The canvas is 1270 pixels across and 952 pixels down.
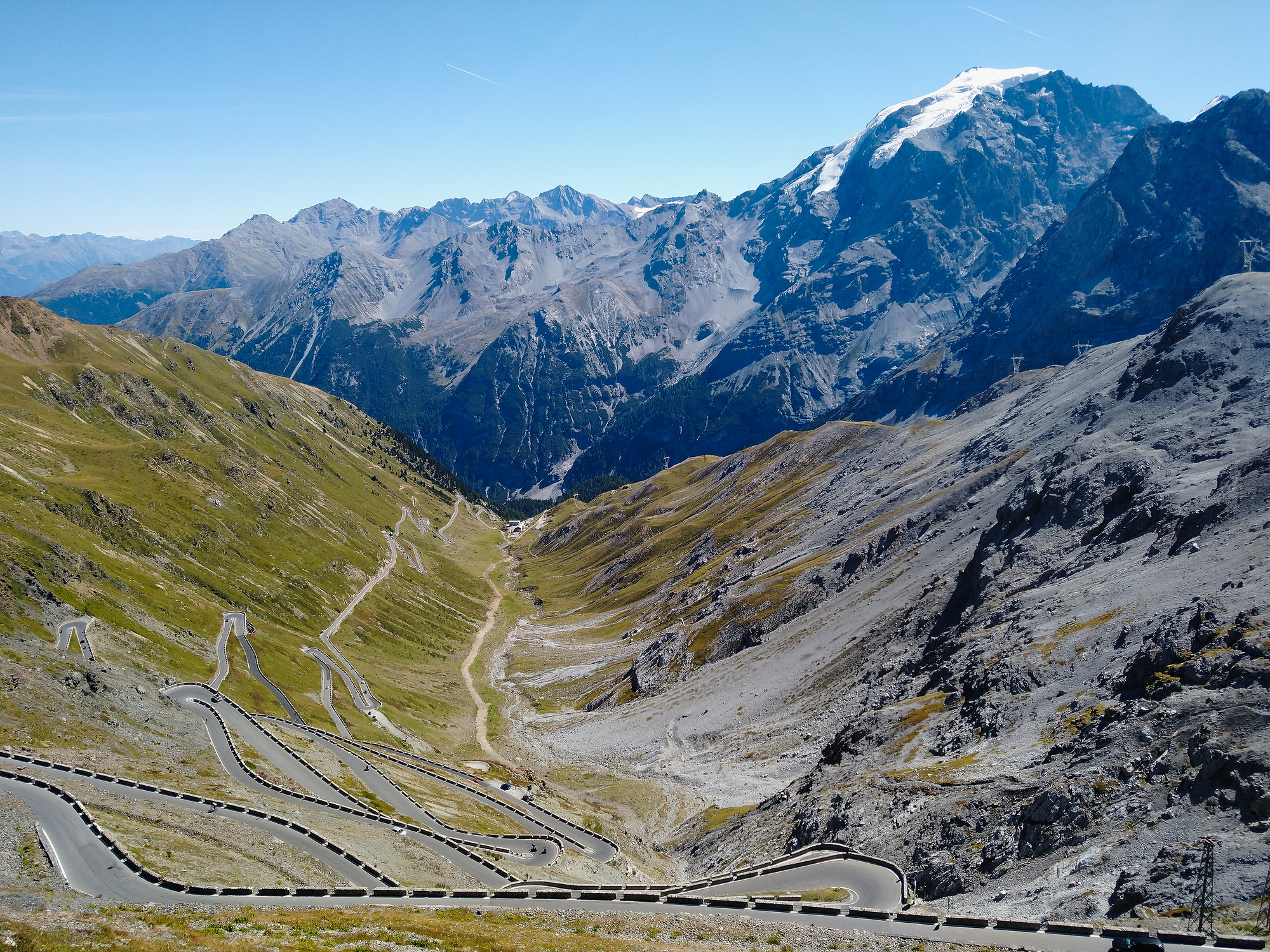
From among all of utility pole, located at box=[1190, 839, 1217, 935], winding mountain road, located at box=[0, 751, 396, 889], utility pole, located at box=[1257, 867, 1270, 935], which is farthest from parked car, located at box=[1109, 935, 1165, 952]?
winding mountain road, located at box=[0, 751, 396, 889]

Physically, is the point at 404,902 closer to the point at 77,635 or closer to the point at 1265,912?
the point at 1265,912

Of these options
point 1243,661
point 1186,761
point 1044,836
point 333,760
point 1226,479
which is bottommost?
point 333,760

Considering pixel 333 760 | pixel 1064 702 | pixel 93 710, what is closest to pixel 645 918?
pixel 1064 702

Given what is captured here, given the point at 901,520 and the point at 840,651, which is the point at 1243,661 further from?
the point at 901,520

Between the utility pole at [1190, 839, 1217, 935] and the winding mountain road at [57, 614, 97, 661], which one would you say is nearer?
the utility pole at [1190, 839, 1217, 935]

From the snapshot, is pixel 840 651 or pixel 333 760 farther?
pixel 840 651

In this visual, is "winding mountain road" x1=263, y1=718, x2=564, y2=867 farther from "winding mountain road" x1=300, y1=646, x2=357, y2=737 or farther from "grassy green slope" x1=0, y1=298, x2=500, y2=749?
"winding mountain road" x1=300, y1=646, x2=357, y2=737

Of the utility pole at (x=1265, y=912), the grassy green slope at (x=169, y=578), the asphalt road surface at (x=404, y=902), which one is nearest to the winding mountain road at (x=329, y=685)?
the grassy green slope at (x=169, y=578)
